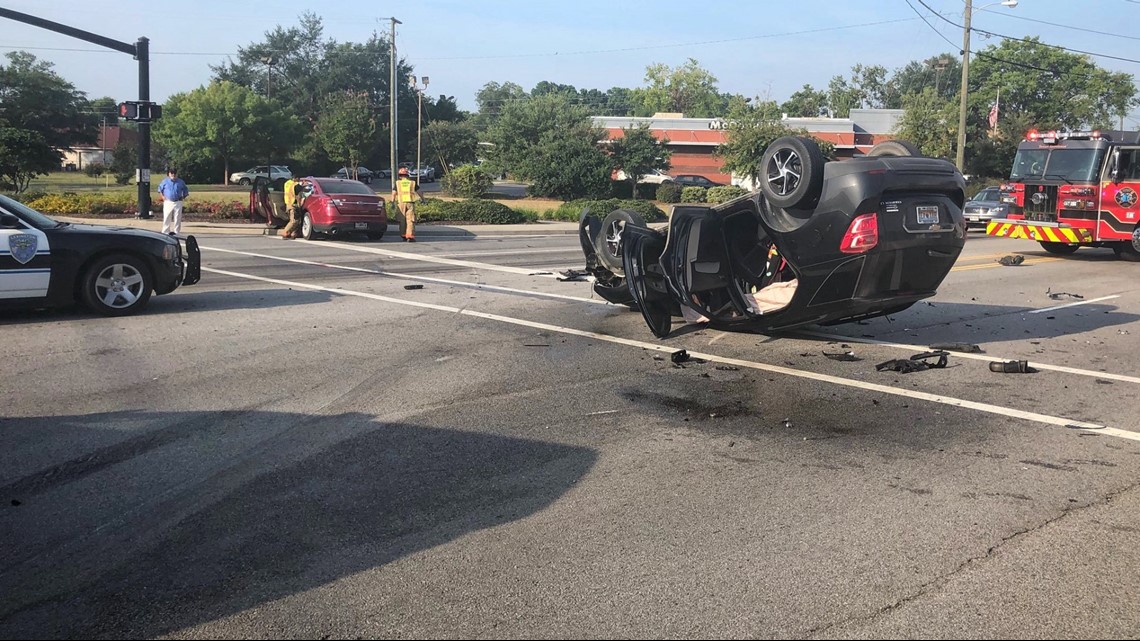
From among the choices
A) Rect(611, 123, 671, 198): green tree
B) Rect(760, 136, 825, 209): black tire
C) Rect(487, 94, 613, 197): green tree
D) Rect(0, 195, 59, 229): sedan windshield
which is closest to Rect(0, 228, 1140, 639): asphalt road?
Rect(0, 195, 59, 229): sedan windshield

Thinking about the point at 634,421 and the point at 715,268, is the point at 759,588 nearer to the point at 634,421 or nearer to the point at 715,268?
the point at 634,421

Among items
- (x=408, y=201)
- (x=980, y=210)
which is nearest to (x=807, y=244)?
(x=408, y=201)

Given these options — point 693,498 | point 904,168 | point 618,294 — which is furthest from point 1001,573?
point 618,294

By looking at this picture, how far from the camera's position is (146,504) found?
5211 millimetres

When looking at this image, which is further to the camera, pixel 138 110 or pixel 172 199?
pixel 138 110

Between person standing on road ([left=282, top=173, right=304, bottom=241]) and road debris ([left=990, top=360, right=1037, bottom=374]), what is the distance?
708 inches

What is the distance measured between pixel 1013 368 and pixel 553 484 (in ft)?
17.8

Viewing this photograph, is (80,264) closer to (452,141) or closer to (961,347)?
(961,347)

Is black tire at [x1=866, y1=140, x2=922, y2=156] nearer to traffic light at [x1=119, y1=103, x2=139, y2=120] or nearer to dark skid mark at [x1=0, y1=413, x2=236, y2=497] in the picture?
dark skid mark at [x1=0, y1=413, x2=236, y2=497]

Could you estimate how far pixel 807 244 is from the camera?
8.74 metres

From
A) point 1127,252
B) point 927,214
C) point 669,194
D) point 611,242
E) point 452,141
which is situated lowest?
point 1127,252

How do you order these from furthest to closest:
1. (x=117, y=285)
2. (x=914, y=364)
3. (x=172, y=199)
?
(x=172, y=199) → (x=117, y=285) → (x=914, y=364)

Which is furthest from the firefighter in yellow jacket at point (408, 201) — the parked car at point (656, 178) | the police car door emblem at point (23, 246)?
the parked car at point (656, 178)

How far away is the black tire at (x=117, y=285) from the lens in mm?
11094
